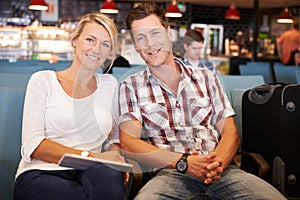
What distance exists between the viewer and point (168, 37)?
89.0 inches

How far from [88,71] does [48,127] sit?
301mm

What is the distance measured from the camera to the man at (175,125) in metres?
2.21

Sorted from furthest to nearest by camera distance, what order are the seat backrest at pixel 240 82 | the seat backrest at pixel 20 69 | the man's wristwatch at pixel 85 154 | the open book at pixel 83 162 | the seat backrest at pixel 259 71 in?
the seat backrest at pixel 259 71 → the seat backrest at pixel 20 69 → the seat backrest at pixel 240 82 → the man's wristwatch at pixel 85 154 → the open book at pixel 83 162

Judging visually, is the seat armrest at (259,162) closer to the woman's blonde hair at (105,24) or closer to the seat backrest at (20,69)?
the woman's blonde hair at (105,24)

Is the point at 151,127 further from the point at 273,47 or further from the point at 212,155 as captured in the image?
the point at 273,47

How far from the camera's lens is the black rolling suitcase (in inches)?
102

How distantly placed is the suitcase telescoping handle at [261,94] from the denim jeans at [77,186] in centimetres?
95

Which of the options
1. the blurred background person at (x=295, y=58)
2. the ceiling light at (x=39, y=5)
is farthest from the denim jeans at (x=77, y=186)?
the blurred background person at (x=295, y=58)

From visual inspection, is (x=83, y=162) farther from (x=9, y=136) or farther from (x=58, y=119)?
(x=9, y=136)

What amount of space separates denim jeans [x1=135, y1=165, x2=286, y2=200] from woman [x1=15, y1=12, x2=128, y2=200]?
0.16m

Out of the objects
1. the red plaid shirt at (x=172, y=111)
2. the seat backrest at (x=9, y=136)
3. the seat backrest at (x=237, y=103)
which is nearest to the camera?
the red plaid shirt at (x=172, y=111)

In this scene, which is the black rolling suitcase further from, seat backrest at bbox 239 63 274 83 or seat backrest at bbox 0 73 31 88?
seat backrest at bbox 239 63 274 83

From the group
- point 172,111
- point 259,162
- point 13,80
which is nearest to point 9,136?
point 13,80

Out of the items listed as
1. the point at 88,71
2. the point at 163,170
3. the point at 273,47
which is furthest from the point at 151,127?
the point at 273,47
